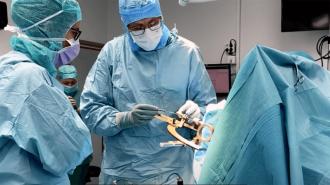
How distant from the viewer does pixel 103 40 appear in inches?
183

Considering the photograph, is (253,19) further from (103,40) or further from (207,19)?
(103,40)

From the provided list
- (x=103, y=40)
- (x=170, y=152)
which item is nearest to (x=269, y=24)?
(x=103, y=40)

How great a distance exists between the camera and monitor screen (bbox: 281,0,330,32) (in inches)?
137

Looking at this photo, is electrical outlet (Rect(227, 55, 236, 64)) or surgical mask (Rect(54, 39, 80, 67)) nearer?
surgical mask (Rect(54, 39, 80, 67))

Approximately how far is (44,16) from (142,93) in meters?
0.59

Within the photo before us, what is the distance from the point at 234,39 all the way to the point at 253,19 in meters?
0.27

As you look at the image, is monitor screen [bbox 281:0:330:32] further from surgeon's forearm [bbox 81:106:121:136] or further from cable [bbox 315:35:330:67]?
surgeon's forearm [bbox 81:106:121:136]

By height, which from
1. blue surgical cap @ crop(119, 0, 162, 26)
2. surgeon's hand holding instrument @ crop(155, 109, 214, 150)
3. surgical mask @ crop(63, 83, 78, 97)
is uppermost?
blue surgical cap @ crop(119, 0, 162, 26)

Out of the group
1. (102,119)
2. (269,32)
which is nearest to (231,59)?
(269,32)

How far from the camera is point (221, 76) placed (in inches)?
155

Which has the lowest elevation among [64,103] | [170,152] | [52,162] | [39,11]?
[170,152]

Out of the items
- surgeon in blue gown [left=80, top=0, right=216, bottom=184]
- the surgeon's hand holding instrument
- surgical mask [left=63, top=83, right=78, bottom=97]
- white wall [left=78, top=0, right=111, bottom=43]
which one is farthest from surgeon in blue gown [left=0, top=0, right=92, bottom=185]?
white wall [left=78, top=0, right=111, bottom=43]

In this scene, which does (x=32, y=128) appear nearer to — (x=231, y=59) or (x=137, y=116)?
(x=137, y=116)

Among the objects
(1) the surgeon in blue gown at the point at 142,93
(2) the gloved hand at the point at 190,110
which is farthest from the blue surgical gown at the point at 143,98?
(2) the gloved hand at the point at 190,110
